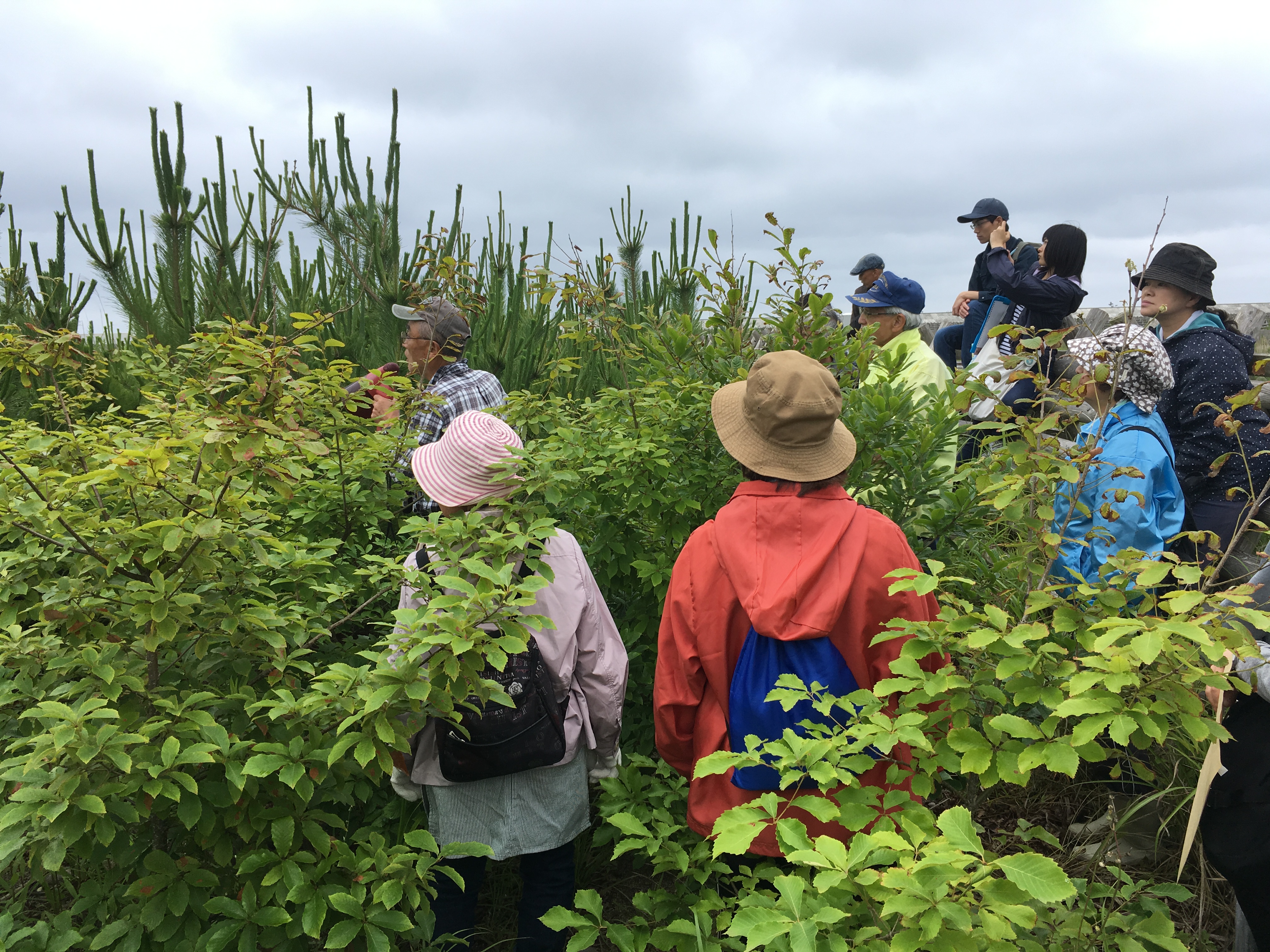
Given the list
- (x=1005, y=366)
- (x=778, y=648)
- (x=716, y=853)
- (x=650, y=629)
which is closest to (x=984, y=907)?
(x=716, y=853)

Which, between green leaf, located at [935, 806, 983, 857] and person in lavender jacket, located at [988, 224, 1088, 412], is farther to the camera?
person in lavender jacket, located at [988, 224, 1088, 412]

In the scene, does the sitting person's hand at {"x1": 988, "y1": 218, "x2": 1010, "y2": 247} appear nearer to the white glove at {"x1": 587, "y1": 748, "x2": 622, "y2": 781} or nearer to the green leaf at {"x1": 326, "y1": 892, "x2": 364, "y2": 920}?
the white glove at {"x1": 587, "y1": 748, "x2": 622, "y2": 781}

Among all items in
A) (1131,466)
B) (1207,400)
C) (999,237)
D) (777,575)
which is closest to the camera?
(777,575)

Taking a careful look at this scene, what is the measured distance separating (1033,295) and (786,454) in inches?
116

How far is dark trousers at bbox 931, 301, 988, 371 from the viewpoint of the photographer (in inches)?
187

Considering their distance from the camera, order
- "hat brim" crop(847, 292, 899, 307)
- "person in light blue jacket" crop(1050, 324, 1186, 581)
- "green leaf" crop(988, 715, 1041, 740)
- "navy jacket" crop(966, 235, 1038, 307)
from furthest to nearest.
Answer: "navy jacket" crop(966, 235, 1038, 307)
"hat brim" crop(847, 292, 899, 307)
"person in light blue jacket" crop(1050, 324, 1186, 581)
"green leaf" crop(988, 715, 1041, 740)

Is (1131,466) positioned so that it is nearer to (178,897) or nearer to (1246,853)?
(1246,853)

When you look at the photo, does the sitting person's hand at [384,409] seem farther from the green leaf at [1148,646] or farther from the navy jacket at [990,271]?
the navy jacket at [990,271]

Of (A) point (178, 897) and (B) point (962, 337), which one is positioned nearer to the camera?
(A) point (178, 897)

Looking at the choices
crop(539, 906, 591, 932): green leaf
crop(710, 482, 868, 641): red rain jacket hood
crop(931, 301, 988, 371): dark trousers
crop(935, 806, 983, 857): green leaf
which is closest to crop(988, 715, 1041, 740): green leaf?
crop(935, 806, 983, 857): green leaf

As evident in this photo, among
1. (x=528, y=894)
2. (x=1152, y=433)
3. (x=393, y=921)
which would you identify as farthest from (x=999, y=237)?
(x=393, y=921)

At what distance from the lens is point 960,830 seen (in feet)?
3.80

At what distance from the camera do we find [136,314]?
6668mm

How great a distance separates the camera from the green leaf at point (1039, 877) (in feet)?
3.45
